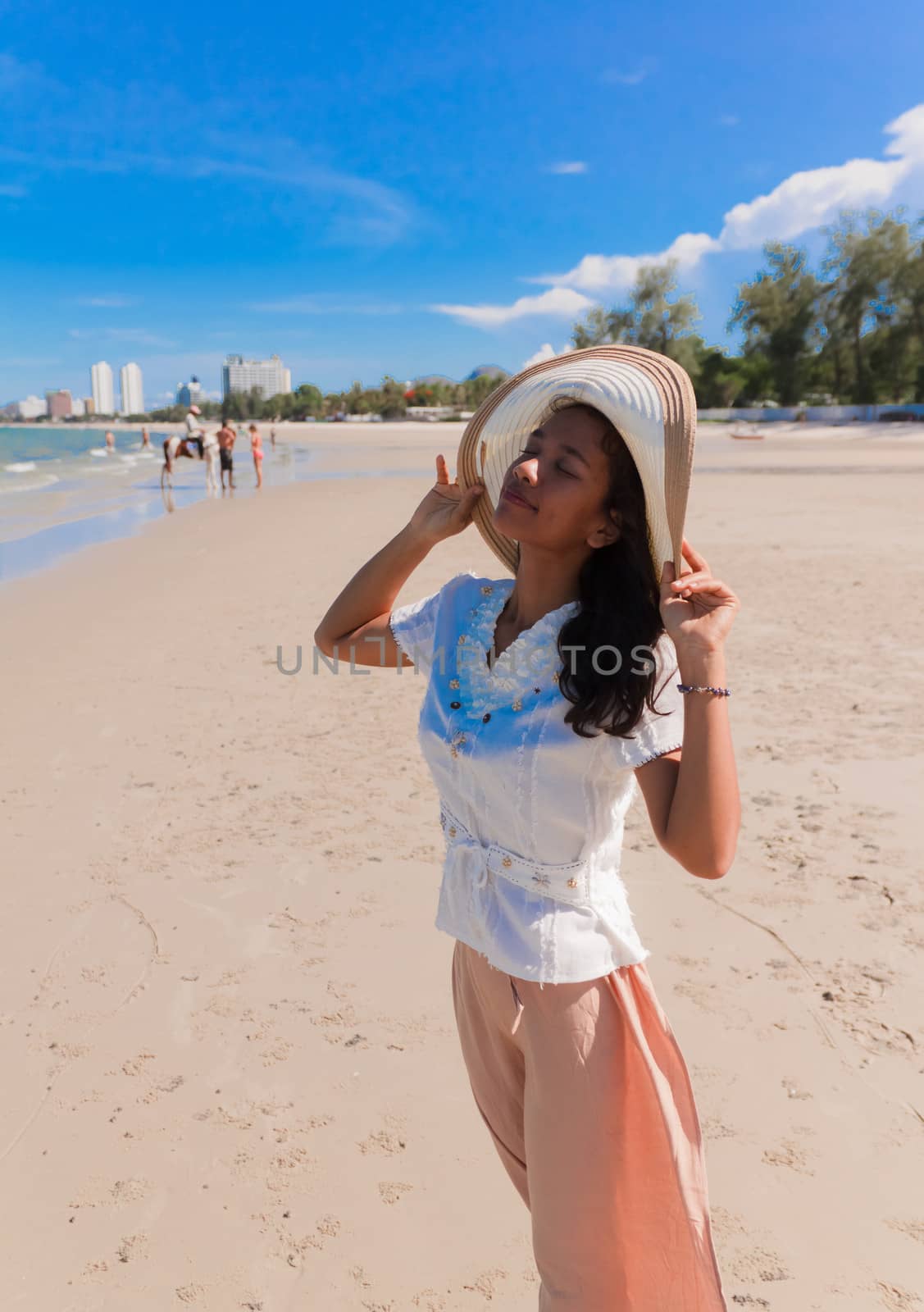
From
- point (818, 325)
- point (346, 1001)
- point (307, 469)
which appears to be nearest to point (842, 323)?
point (818, 325)

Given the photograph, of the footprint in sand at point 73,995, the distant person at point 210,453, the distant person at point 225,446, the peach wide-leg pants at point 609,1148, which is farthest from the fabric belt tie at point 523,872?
the distant person at point 210,453

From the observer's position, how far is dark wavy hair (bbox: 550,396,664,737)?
53.4 inches

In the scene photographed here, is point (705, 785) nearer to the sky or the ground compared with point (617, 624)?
nearer to the ground

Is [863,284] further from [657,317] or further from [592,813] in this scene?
[592,813]

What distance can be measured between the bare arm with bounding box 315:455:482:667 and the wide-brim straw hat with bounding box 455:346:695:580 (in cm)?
11

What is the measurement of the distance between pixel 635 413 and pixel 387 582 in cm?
65

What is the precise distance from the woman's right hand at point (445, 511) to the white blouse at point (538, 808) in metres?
0.34

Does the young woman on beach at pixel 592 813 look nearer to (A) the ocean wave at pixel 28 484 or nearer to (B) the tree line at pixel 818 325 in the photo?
(A) the ocean wave at pixel 28 484

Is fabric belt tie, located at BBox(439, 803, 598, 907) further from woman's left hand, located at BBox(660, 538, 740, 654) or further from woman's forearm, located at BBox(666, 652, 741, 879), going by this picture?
woman's left hand, located at BBox(660, 538, 740, 654)

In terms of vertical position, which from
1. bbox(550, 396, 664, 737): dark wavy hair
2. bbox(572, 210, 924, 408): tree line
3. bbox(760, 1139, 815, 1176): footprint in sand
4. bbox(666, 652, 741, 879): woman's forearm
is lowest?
bbox(760, 1139, 815, 1176): footprint in sand

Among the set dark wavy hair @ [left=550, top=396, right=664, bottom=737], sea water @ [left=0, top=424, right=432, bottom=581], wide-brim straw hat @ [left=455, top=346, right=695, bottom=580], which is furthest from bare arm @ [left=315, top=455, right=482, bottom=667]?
sea water @ [left=0, top=424, right=432, bottom=581]

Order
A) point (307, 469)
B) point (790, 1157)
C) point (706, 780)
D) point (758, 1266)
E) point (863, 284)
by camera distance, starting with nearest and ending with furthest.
Answer: point (706, 780) < point (758, 1266) < point (790, 1157) < point (307, 469) < point (863, 284)

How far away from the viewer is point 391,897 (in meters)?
3.69

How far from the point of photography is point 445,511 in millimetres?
1812
